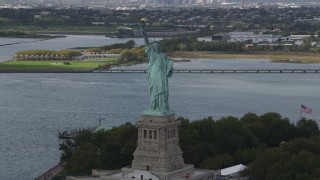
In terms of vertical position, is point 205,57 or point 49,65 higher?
point 49,65

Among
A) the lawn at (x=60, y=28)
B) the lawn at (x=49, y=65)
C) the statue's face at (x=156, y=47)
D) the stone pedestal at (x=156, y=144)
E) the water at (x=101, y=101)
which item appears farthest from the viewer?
the lawn at (x=60, y=28)

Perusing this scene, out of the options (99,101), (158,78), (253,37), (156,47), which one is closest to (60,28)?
(253,37)

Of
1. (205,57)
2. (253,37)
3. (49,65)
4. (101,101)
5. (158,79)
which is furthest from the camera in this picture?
(253,37)

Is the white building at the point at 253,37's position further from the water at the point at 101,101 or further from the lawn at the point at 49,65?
the water at the point at 101,101

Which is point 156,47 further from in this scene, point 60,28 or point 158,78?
point 60,28

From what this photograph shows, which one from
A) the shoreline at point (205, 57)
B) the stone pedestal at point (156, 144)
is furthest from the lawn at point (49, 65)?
the stone pedestal at point (156, 144)

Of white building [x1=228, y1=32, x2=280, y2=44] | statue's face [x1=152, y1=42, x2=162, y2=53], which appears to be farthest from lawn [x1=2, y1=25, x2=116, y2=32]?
statue's face [x1=152, y1=42, x2=162, y2=53]

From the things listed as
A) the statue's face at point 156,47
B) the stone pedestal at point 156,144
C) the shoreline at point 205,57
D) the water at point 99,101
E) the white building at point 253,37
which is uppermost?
the statue's face at point 156,47
